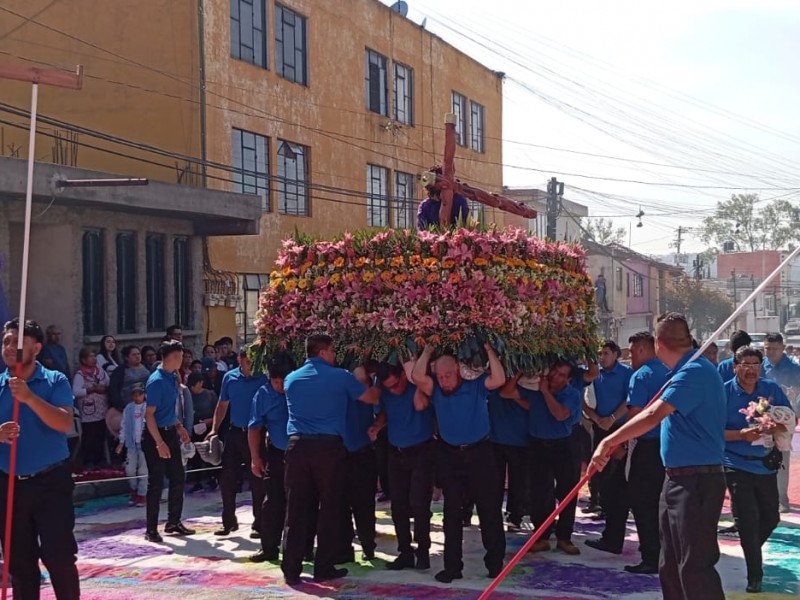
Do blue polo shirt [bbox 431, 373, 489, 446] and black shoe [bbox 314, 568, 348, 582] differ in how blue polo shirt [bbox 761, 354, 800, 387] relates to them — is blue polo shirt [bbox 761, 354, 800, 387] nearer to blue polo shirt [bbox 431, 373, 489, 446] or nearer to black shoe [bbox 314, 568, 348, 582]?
blue polo shirt [bbox 431, 373, 489, 446]

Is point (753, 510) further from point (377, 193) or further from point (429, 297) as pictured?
point (377, 193)

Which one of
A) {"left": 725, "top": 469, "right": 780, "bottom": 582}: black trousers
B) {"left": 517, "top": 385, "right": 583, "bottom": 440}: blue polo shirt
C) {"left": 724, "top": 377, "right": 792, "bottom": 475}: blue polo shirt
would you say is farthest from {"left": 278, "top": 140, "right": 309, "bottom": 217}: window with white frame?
{"left": 725, "top": 469, "right": 780, "bottom": 582}: black trousers

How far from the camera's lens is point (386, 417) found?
8.30m

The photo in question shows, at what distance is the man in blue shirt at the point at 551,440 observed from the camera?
8.53 m

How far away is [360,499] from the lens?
8422mm

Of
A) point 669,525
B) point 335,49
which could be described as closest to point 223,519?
point 669,525

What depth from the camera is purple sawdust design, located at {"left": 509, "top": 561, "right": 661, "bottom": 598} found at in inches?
285

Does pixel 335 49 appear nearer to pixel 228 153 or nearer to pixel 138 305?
pixel 228 153

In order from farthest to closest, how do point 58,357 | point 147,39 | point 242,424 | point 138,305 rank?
point 147,39
point 138,305
point 58,357
point 242,424

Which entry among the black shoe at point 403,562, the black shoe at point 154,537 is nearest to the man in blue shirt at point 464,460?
the black shoe at point 403,562

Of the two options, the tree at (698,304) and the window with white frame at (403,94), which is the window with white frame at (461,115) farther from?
the tree at (698,304)

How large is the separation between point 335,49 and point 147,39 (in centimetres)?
573

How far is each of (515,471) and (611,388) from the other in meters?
1.18

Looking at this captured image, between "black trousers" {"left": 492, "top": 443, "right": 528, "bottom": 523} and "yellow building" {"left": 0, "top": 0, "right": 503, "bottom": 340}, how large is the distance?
26.6 feet
